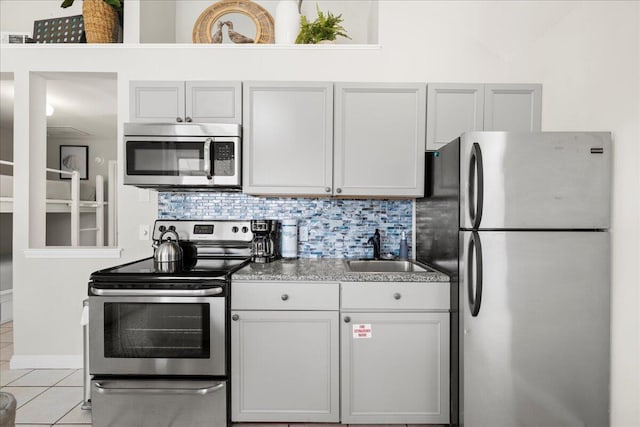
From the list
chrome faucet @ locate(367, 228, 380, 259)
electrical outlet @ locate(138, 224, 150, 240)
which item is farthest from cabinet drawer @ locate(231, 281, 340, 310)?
electrical outlet @ locate(138, 224, 150, 240)

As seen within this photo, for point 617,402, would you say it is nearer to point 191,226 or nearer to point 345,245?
point 345,245

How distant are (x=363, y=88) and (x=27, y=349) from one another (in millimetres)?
2959

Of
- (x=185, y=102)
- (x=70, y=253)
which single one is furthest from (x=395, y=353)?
(x=70, y=253)

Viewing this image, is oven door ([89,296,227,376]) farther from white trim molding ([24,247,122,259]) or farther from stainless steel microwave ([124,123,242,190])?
white trim molding ([24,247,122,259])

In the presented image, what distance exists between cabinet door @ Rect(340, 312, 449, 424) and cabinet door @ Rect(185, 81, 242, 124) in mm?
1417

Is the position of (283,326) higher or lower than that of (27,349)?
higher

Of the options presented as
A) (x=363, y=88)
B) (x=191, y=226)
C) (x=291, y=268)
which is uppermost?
(x=363, y=88)

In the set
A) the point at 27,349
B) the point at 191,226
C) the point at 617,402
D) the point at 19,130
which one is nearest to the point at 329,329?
the point at 191,226

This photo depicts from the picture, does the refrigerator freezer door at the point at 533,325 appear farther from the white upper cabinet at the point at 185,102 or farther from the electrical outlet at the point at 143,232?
the electrical outlet at the point at 143,232

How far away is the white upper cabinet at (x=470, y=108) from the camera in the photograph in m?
2.47

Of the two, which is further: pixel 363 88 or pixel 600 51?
pixel 363 88

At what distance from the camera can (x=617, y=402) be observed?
191 cm

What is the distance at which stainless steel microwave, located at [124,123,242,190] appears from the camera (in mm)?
2420

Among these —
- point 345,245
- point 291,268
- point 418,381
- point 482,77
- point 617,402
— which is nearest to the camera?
point 617,402
